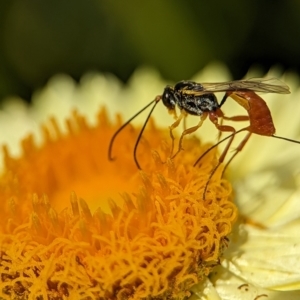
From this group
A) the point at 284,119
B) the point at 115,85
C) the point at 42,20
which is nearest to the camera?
the point at 284,119

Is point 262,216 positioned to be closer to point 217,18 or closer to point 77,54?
point 217,18

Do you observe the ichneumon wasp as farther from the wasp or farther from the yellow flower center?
the yellow flower center

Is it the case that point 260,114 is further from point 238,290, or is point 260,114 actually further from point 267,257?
point 238,290

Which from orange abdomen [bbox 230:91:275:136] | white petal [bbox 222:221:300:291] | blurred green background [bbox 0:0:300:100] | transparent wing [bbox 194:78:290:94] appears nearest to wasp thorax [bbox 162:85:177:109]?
transparent wing [bbox 194:78:290:94]

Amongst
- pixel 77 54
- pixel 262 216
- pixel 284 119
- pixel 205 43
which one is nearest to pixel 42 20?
pixel 77 54

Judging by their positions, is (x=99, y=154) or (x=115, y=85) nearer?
(x=99, y=154)

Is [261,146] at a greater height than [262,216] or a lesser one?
greater

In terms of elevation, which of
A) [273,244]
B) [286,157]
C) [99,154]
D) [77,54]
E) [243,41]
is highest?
[77,54]

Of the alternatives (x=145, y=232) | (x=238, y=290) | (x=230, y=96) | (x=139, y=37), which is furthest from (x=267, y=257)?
(x=139, y=37)
